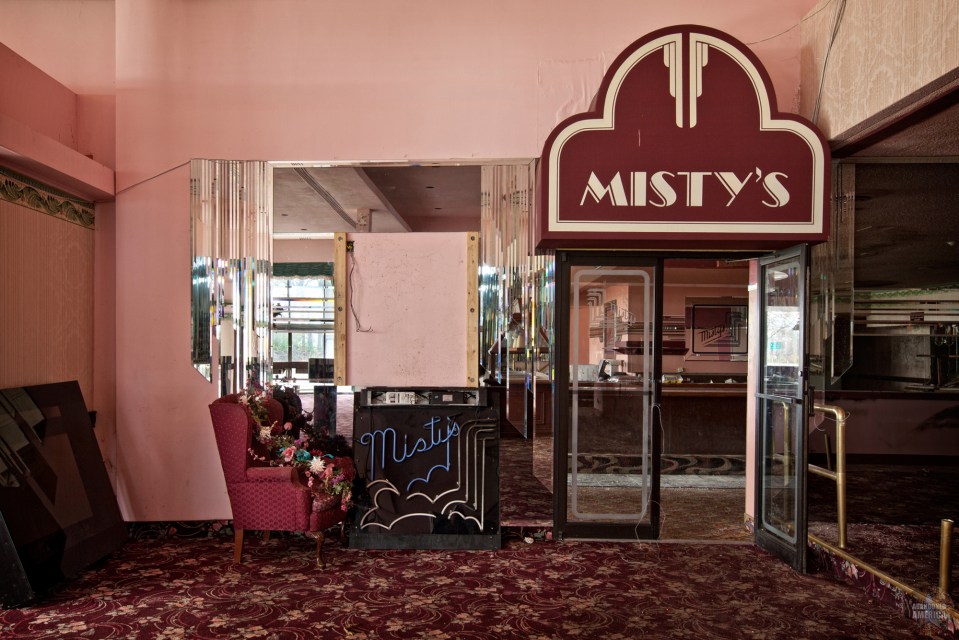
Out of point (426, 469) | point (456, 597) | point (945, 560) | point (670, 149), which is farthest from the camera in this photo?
point (426, 469)

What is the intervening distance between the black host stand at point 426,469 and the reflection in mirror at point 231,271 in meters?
1.04

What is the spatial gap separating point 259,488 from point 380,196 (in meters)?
2.41

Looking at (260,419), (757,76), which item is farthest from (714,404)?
(260,419)

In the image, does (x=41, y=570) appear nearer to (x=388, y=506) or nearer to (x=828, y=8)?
(x=388, y=506)

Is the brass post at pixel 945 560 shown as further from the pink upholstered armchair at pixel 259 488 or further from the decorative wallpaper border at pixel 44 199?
the decorative wallpaper border at pixel 44 199

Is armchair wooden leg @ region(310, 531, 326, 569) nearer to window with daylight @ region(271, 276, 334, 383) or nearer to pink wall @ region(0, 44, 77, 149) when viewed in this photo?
window with daylight @ region(271, 276, 334, 383)

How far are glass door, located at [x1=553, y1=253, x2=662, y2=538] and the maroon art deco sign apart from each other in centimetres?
68

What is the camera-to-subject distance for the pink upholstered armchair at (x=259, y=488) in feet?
14.0

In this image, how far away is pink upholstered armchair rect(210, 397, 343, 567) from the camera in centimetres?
427

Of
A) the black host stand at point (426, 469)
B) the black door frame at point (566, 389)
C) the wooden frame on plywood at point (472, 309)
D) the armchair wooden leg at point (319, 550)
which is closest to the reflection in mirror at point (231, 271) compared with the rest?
the black host stand at point (426, 469)

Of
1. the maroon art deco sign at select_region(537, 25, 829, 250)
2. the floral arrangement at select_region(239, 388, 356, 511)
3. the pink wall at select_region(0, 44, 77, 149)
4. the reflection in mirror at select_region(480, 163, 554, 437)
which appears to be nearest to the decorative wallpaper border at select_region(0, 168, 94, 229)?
the pink wall at select_region(0, 44, 77, 149)

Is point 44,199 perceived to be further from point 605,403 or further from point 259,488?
point 605,403

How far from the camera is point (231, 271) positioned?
16.4 feet

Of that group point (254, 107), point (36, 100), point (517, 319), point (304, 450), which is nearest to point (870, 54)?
point (517, 319)
